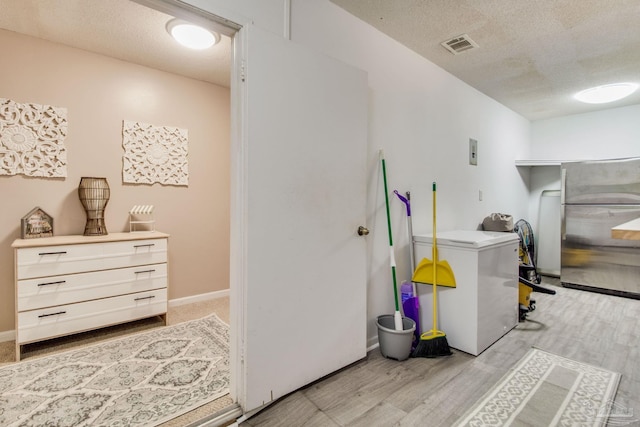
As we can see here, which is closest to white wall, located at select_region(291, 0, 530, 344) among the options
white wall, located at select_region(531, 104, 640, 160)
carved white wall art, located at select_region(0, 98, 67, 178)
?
white wall, located at select_region(531, 104, 640, 160)

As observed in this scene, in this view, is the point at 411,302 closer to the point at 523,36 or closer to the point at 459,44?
the point at 459,44

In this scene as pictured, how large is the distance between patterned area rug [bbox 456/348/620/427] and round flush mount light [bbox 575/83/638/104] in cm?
304

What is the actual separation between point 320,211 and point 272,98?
2.24 ft

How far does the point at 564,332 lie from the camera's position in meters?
2.61

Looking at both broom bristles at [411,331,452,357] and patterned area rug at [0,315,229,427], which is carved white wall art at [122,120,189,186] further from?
broom bristles at [411,331,452,357]

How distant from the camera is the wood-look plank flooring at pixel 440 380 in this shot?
1.55 meters

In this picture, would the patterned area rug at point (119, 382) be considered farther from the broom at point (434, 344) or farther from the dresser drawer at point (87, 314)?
the broom at point (434, 344)

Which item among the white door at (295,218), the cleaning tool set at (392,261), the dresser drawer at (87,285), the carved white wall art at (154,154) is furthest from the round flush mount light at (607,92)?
the dresser drawer at (87,285)

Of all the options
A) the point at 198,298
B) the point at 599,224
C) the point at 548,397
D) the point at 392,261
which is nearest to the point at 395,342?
the point at 392,261

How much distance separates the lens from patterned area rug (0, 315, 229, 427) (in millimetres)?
1561

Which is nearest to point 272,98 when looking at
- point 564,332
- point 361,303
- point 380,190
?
point 380,190

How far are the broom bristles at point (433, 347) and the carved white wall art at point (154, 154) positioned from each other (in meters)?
2.75

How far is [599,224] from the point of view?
12.4ft

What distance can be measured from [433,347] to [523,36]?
2.47 metres
